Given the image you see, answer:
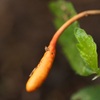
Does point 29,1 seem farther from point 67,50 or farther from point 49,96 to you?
point 67,50

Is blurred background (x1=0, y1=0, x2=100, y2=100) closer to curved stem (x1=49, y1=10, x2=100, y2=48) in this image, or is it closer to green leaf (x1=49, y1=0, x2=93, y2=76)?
green leaf (x1=49, y1=0, x2=93, y2=76)

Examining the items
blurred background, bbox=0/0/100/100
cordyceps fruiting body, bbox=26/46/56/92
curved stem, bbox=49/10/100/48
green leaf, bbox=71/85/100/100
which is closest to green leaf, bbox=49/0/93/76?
green leaf, bbox=71/85/100/100

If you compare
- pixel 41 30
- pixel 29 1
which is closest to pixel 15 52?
pixel 41 30

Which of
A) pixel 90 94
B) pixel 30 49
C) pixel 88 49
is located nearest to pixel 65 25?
pixel 88 49

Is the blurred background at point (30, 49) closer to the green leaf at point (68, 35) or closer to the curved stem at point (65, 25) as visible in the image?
the green leaf at point (68, 35)

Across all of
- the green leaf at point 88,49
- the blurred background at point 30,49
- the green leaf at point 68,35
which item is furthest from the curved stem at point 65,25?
the blurred background at point 30,49

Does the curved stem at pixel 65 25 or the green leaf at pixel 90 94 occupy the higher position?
the curved stem at pixel 65 25

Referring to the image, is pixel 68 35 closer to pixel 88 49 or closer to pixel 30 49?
pixel 88 49

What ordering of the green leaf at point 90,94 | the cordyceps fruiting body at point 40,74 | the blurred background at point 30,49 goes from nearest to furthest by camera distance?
1. the cordyceps fruiting body at point 40,74
2. the green leaf at point 90,94
3. the blurred background at point 30,49
